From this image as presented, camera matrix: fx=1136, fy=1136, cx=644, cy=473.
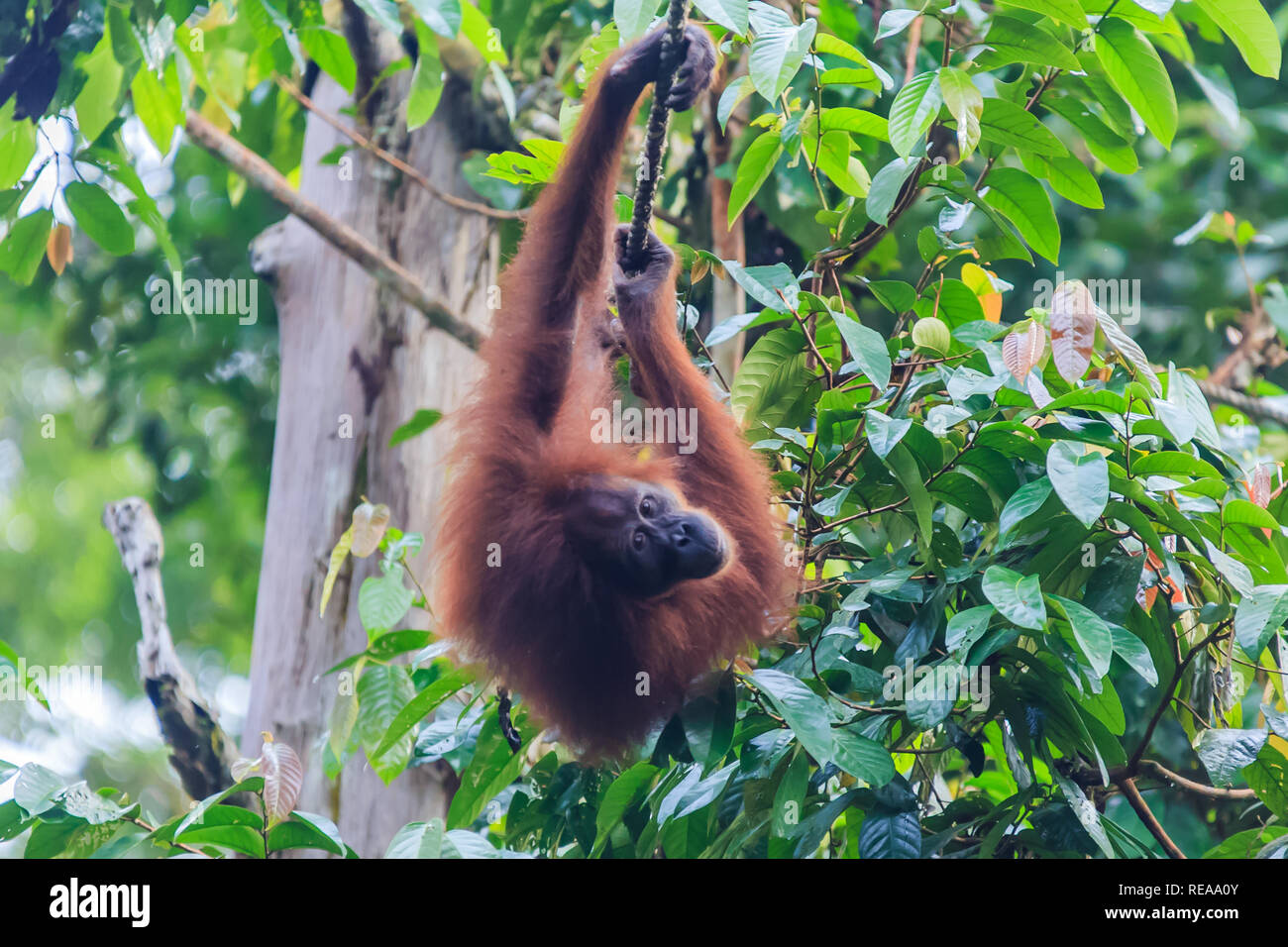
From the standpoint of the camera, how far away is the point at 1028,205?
7.89 ft

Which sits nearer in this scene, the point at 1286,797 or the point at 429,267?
the point at 1286,797

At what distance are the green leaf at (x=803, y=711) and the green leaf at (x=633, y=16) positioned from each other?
1.11 metres

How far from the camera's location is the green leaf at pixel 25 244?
118 inches

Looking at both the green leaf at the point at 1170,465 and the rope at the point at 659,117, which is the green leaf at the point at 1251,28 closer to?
the green leaf at the point at 1170,465

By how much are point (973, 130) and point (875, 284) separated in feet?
1.48

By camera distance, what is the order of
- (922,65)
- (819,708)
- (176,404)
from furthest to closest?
1. (176,404)
2. (922,65)
3. (819,708)

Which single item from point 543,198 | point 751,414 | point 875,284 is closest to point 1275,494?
point 875,284

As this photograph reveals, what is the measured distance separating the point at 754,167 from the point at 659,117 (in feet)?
0.96

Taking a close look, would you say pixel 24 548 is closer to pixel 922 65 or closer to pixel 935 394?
pixel 922 65

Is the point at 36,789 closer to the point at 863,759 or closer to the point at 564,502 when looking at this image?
the point at 564,502

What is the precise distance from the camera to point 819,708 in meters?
1.91

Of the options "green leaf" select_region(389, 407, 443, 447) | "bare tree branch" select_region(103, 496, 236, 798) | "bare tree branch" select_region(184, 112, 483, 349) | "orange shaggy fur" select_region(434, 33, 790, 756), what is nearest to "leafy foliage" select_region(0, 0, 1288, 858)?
"orange shaggy fur" select_region(434, 33, 790, 756)

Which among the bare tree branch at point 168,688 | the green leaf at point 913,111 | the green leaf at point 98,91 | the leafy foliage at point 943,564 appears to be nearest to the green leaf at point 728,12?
the leafy foliage at point 943,564
